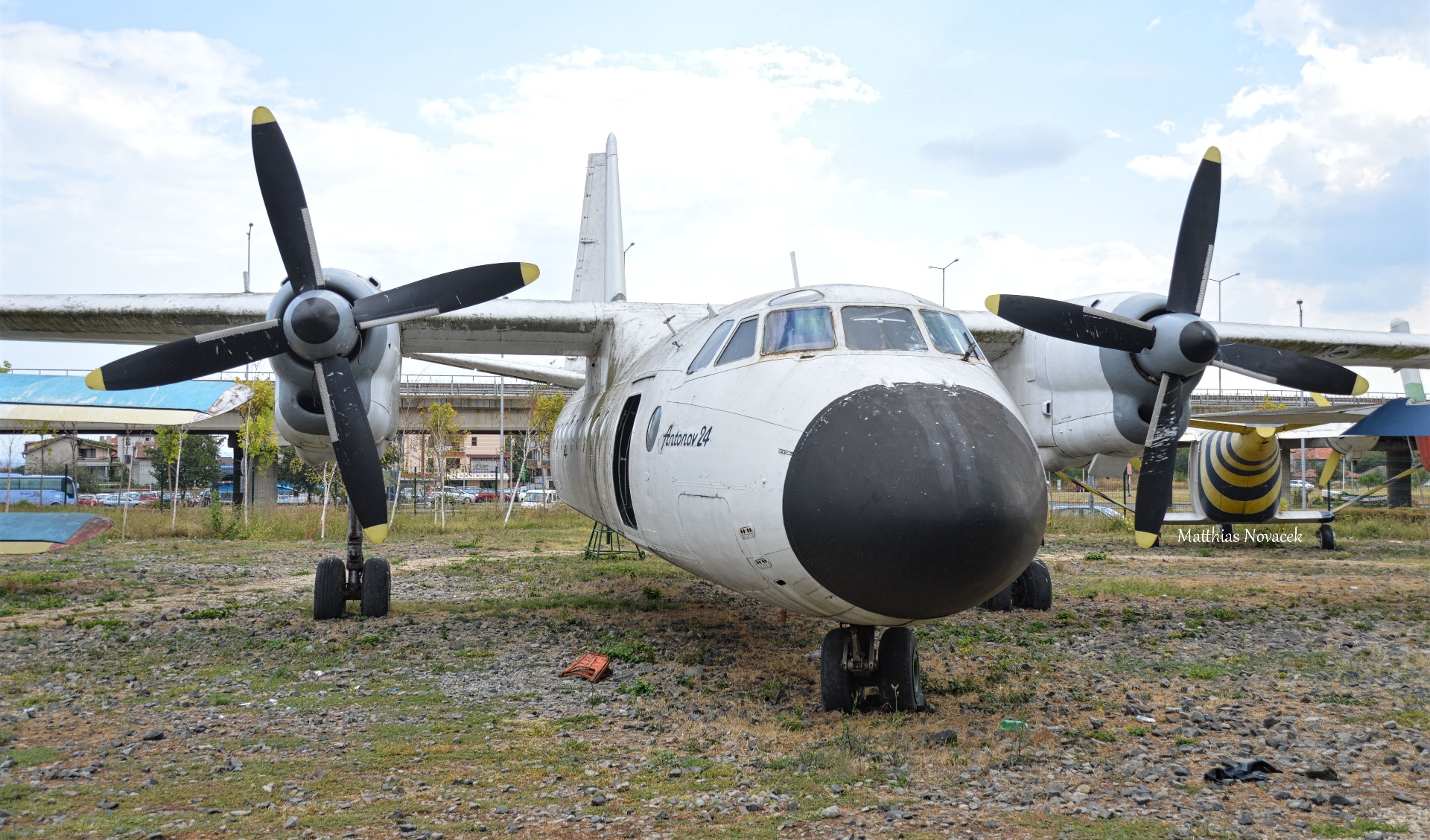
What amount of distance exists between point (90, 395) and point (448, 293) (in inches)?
630

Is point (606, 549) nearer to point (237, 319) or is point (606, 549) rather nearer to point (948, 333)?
point (237, 319)

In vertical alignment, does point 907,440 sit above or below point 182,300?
below

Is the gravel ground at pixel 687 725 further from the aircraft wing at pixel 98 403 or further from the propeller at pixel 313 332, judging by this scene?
the aircraft wing at pixel 98 403

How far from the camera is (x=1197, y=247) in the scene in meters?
10.2

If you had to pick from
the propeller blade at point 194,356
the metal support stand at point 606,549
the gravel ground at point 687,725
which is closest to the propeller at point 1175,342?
the gravel ground at point 687,725

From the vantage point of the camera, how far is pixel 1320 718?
638cm

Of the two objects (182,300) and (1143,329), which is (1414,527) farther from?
(182,300)

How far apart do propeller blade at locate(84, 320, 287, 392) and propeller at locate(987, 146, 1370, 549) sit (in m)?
7.34

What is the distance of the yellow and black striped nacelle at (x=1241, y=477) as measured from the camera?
2114 cm

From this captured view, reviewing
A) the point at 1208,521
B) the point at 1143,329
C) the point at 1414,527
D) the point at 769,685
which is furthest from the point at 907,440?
the point at 1414,527

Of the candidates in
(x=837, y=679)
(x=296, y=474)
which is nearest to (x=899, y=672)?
(x=837, y=679)

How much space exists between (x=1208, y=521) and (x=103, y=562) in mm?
24478

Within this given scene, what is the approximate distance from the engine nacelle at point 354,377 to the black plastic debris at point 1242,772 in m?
8.15
